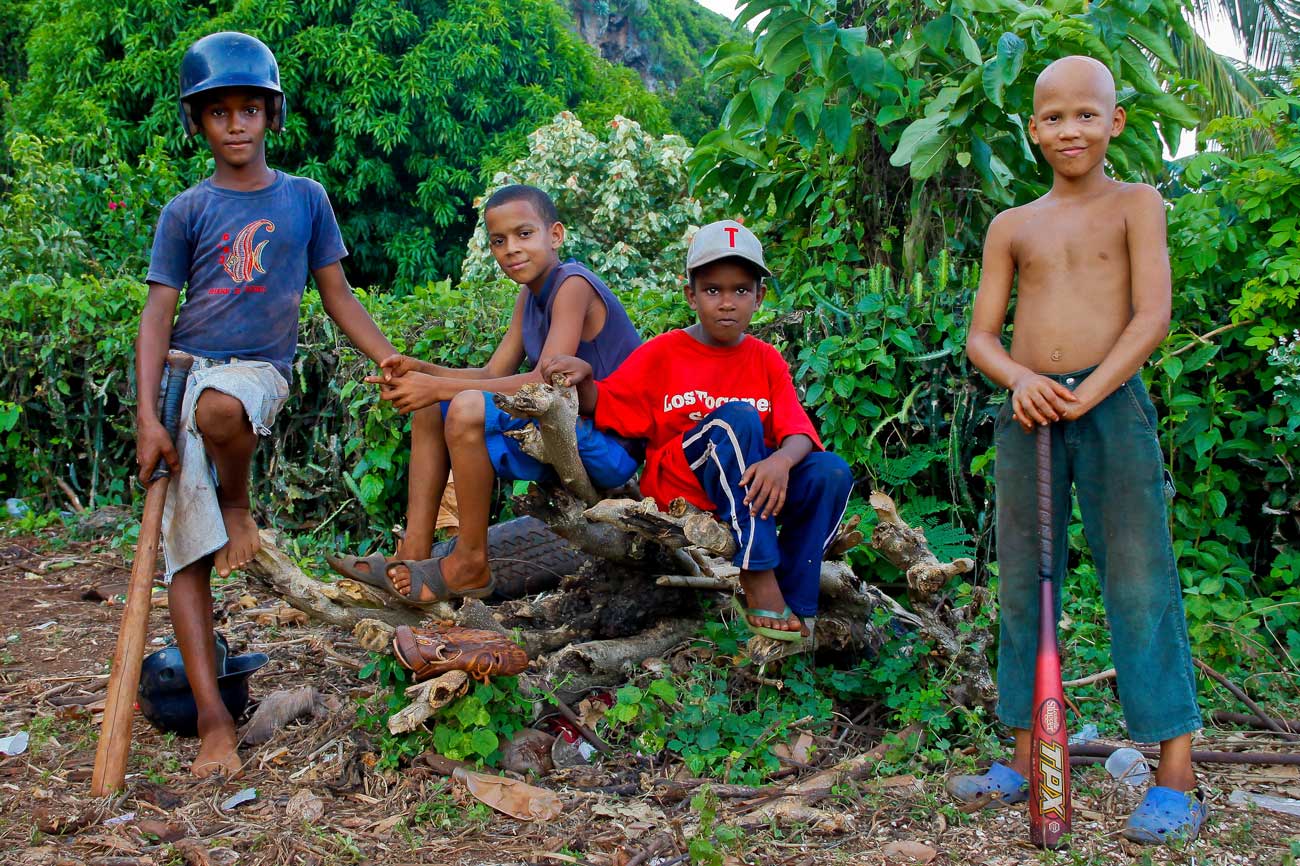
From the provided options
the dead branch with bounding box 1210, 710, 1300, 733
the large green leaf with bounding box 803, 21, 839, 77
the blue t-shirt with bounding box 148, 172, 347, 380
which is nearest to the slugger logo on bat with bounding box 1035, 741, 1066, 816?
the dead branch with bounding box 1210, 710, 1300, 733

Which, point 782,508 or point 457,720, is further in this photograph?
point 782,508

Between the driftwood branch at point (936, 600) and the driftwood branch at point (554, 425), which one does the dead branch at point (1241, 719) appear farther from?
the driftwood branch at point (554, 425)

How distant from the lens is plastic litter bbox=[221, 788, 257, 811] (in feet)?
9.47

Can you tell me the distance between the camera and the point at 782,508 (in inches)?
125

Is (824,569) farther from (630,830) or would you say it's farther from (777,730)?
(630,830)

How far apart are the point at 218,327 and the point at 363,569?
89cm

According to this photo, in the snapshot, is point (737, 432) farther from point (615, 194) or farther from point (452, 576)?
point (615, 194)

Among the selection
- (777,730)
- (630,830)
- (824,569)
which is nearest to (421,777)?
(630,830)

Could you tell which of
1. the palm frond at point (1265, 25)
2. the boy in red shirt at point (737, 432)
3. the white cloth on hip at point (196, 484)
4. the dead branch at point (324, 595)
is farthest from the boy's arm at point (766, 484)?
the palm frond at point (1265, 25)

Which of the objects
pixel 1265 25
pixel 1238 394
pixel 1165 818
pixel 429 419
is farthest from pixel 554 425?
pixel 1265 25

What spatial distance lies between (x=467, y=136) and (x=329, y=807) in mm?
13425

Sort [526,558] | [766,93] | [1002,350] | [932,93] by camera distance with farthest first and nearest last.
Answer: [932,93]
[766,93]
[526,558]
[1002,350]

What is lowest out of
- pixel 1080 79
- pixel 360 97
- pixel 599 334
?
pixel 599 334

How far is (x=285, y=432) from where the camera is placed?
19.6ft
